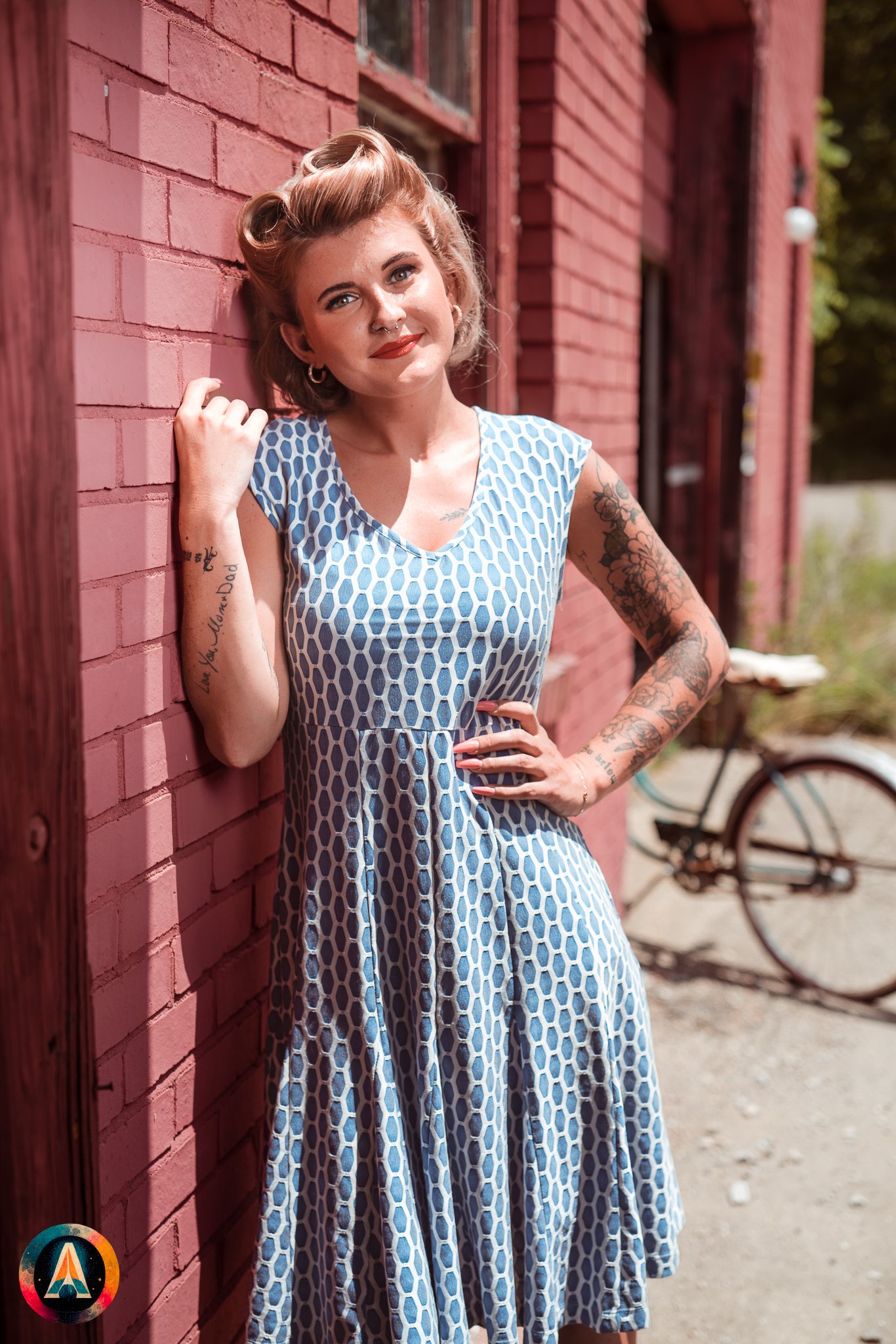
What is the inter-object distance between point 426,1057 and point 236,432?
37.9 inches

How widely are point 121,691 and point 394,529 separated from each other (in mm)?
463

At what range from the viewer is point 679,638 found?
212 cm

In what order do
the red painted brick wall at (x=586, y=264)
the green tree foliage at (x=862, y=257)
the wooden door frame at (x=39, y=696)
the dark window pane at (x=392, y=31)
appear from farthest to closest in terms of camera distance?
the green tree foliage at (x=862, y=257), the red painted brick wall at (x=586, y=264), the dark window pane at (x=392, y=31), the wooden door frame at (x=39, y=696)

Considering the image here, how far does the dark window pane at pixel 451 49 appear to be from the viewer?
289 centimetres

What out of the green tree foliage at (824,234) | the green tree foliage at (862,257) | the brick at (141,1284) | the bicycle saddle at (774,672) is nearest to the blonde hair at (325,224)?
the brick at (141,1284)

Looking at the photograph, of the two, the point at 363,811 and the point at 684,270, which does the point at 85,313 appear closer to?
the point at 363,811

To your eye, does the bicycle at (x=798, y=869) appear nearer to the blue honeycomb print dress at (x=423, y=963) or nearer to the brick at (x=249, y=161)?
the blue honeycomb print dress at (x=423, y=963)

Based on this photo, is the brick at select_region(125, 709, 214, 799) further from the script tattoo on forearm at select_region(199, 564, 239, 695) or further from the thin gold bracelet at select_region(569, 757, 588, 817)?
the thin gold bracelet at select_region(569, 757, 588, 817)

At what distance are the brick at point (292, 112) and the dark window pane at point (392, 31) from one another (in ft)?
1.63

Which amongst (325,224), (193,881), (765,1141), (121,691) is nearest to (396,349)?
(325,224)

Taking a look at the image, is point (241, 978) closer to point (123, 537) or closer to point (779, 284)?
point (123, 537)

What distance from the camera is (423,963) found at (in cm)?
179

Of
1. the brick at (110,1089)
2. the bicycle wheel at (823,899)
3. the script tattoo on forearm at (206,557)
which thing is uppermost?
the script tattoo on forearm at (206,557)

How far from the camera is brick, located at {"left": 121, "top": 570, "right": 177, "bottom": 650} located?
1684mm
